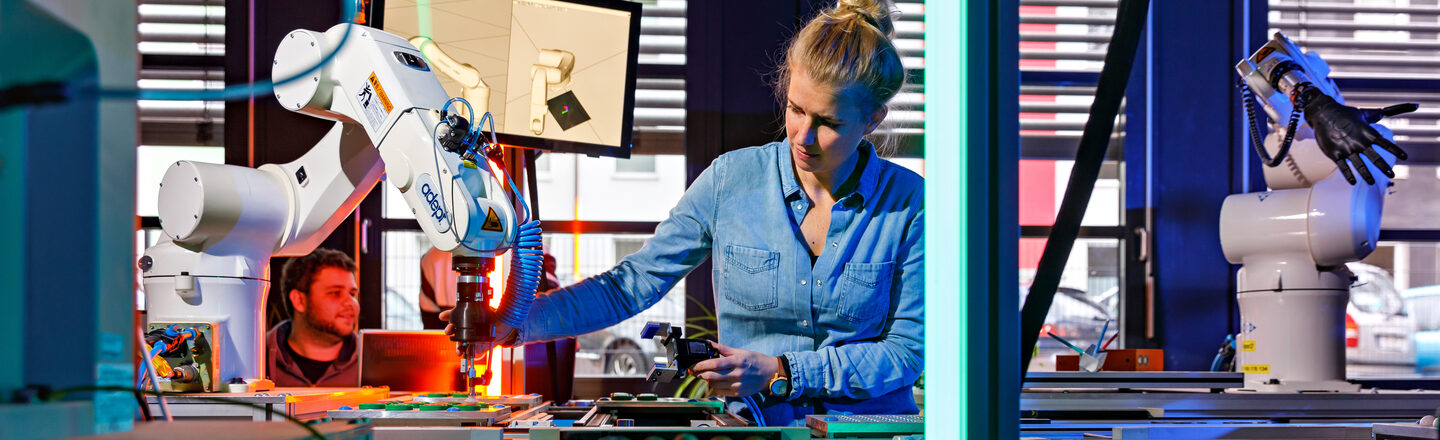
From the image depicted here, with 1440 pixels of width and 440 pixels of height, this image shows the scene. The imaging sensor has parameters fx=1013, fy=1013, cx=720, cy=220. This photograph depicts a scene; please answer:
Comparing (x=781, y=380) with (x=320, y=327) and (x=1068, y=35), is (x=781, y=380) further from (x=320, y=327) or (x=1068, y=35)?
(x=1068, y=35)

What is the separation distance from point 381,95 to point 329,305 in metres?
2.20

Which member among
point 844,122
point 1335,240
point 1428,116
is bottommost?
point 1335,240

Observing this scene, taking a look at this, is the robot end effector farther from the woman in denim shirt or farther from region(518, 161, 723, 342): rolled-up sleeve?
region(518, 161, 723, 342): rolled-up sleeve

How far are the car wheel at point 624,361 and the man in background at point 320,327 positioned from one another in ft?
3.04

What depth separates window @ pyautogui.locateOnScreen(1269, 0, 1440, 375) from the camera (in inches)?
173

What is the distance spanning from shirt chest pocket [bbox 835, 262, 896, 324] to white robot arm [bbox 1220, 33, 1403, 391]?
127 centimetres

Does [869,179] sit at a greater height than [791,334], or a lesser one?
greater

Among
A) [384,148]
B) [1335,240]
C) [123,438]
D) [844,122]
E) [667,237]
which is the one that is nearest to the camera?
[123,438]

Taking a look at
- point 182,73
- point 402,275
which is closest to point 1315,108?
point 402,275

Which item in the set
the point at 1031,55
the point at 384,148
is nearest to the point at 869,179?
the point at 384,148

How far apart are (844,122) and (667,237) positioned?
0.38 m

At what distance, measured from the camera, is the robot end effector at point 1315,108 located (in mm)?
2176

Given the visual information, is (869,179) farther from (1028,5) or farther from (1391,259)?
(1391,259)

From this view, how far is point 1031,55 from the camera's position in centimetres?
431
